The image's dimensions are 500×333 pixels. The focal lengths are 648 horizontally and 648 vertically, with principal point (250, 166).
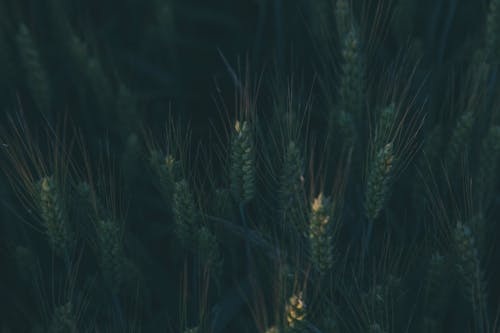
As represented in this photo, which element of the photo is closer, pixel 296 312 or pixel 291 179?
pixel 296 312

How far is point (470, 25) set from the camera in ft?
7.85

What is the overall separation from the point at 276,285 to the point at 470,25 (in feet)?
4.68

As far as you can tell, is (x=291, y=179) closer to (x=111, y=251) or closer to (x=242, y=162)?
(x=242, y=162)

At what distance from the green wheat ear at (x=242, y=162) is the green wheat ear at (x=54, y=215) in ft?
1.35

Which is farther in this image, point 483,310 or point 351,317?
point 351,317

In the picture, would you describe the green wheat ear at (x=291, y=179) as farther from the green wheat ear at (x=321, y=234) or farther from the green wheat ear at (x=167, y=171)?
the green wheat ear at (x=167, y=171)

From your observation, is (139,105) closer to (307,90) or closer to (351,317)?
(307,90)

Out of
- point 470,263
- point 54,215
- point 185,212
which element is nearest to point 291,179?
point 185,212

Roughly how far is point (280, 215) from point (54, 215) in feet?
1.93

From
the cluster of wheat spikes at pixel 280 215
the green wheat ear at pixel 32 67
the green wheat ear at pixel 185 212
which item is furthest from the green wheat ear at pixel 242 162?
the green wheat ear at pixel 32 67

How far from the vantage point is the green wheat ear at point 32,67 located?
Result: 198cm

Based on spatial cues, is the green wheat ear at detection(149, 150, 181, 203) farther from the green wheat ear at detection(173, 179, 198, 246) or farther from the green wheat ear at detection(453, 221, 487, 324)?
the green wheat ear at detection(453, 221, 487, 324)

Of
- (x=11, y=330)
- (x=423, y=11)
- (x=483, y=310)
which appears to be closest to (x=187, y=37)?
(x=423, y=11)

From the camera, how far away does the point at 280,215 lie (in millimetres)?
1752
